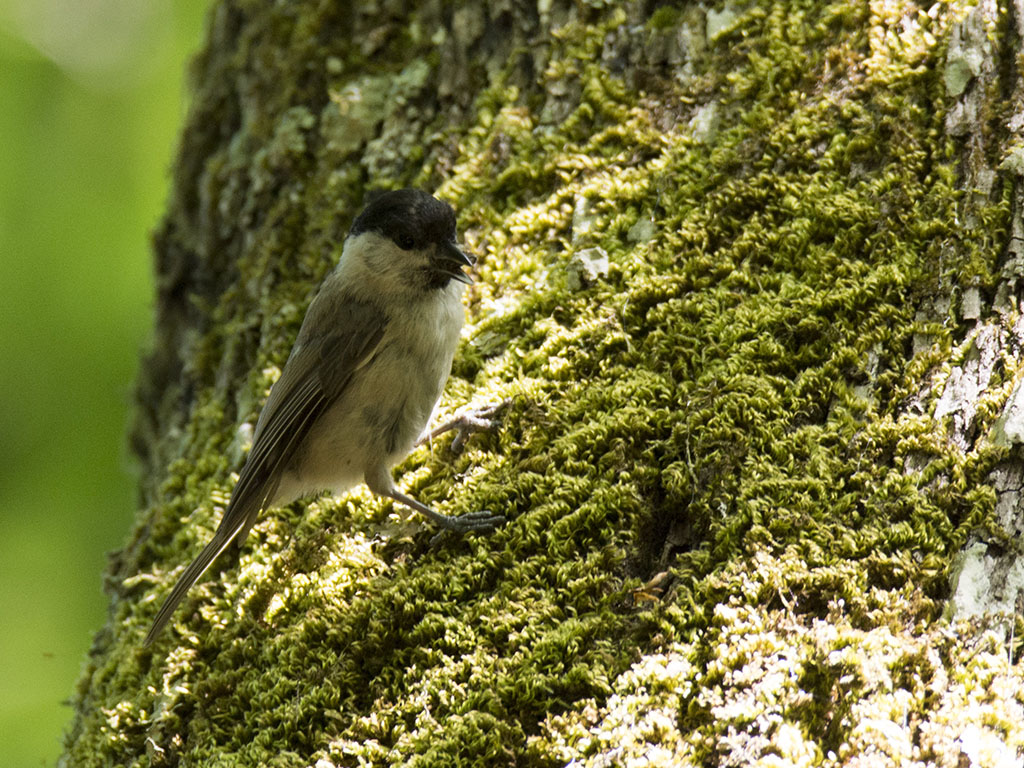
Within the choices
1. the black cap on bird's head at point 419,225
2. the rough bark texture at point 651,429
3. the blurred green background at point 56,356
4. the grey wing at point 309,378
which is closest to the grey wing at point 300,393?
the grey wing at point 309,378

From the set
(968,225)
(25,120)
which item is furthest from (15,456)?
(968,225)

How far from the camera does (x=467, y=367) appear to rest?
2.69 m

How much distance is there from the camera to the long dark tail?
7.75ft

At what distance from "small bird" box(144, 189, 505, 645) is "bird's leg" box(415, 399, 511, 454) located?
25 centimetres

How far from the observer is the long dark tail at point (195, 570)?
2363 millimetres

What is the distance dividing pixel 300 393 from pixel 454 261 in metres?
0.65

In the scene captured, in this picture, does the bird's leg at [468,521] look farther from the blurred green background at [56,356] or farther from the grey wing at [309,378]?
the blurred green background at [56,356]

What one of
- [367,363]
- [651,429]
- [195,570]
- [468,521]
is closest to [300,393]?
[367,363]

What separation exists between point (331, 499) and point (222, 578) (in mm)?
378

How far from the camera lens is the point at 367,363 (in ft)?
9.73

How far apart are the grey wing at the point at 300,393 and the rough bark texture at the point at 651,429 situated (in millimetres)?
109

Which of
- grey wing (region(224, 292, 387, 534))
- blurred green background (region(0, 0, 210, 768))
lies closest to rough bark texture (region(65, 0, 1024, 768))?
grey wing (region(224, 292, 387, 534))

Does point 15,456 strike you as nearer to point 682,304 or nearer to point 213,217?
point 213,217

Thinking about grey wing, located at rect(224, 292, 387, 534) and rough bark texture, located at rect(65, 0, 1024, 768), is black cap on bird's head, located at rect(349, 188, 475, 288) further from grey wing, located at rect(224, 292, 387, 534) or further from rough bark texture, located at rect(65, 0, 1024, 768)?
grey wing, located at rect(224, 292, 387, 534)
